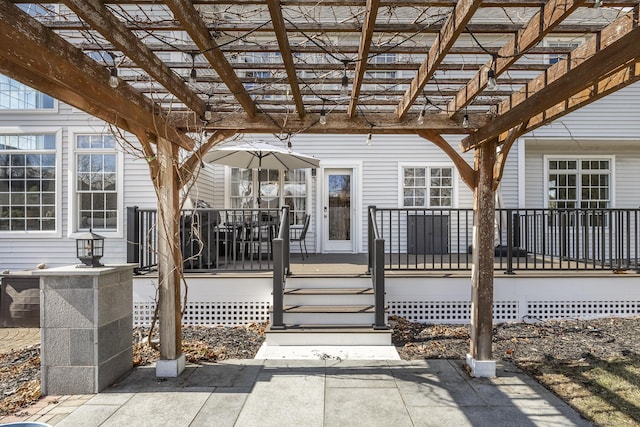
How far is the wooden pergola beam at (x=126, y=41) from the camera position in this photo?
1989 mm

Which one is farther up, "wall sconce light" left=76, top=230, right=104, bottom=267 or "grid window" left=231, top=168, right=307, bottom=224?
"grid window" left=231, top=168, right=307, bottom=224

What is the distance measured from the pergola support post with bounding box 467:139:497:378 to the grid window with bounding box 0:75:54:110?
7.92 meters

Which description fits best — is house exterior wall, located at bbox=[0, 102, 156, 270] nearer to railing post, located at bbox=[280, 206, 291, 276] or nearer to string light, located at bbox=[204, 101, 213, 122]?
railing post, located at bbox=[280, 206, 291, 276]

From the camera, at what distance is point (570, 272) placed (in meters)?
5.71

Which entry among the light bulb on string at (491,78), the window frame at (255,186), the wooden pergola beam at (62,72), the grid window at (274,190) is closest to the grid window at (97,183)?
the window frame at (255,186)

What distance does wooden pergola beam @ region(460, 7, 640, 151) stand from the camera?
2.00 metres

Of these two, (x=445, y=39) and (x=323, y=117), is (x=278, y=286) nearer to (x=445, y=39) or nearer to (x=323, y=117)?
(x=323, y=117)

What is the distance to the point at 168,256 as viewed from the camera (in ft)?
12.2

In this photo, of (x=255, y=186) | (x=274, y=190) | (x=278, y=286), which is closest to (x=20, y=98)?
(x=255, y=186)

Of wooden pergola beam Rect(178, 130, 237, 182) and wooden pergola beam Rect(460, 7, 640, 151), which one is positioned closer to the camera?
wooden pergola beam Rect(460, 7, 640, 151)

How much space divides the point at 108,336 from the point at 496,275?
494 centimetres

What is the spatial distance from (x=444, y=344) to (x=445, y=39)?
3609mm

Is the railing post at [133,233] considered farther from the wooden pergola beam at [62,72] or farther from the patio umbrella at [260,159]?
the wooden pergola beam at [62,72]

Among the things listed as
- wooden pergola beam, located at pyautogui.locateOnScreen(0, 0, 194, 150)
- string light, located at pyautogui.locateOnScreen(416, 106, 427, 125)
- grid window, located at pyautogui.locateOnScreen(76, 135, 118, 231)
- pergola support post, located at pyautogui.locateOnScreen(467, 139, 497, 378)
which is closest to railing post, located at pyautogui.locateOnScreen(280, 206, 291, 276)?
wooden pergola beam, located at pyautogui.locateOnScreen(0, 0, 194, 150)
